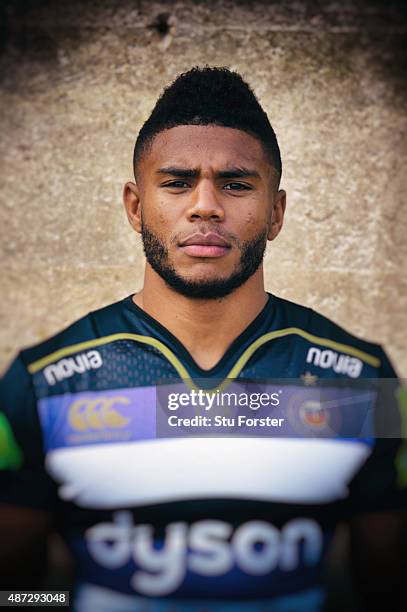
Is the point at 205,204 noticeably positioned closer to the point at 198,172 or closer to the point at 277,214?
the point at 198,172

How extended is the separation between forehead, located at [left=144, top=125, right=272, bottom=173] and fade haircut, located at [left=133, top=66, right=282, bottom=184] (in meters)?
0.03

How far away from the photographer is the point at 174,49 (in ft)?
7.62

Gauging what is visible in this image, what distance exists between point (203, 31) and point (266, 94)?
35 centimetres

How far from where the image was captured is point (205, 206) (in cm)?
209

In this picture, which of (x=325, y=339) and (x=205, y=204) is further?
(x=325, y=339)

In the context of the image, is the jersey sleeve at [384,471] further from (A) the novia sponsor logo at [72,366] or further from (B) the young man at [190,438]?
(A) the novia sponsor logo at [72,366]

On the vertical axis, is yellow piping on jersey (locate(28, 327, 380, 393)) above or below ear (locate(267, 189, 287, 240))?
below

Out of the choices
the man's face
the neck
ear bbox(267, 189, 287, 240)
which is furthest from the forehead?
the neck

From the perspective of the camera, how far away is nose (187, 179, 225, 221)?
82.4 inches

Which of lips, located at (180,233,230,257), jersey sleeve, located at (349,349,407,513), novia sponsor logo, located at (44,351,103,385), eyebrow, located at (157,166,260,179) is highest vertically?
eyebrow, located at (157,166,260,179)

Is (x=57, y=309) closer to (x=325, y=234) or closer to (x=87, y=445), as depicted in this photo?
(x=87, y=445)

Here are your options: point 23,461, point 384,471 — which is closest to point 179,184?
point 23,461

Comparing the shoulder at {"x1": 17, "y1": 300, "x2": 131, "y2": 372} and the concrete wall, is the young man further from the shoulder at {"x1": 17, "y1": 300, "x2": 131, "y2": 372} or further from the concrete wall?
the concrete wall

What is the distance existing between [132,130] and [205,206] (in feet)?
Answer: 1.59
